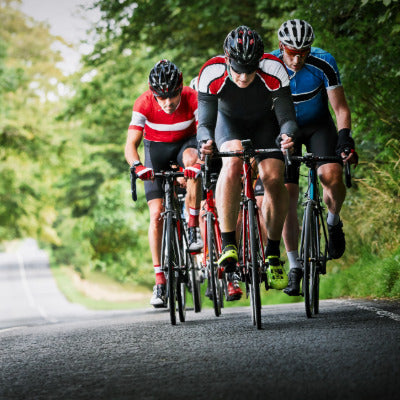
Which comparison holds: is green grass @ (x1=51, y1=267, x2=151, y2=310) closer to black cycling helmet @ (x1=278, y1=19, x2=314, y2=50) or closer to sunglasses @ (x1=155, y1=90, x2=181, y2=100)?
sunglasses @ (x1=155, y1=90, x2=181, y2=100)

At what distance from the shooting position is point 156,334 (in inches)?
245

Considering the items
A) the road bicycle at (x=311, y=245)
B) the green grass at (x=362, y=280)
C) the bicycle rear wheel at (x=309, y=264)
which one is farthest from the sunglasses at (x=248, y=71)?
the green grass at (x=362, y=280)

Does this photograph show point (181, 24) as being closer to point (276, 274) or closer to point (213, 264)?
point (213, 264)

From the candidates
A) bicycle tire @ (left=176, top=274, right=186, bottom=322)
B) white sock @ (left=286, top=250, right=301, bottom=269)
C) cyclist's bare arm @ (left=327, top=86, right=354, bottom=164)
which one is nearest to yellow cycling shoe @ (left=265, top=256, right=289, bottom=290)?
white sock @ (left=286, top=250, right=301, bottom=269)

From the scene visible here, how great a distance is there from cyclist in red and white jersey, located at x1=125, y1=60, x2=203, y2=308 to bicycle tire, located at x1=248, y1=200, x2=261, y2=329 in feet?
3.35

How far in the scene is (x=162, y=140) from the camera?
802 centimetres

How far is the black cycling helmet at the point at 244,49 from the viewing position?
605 cm

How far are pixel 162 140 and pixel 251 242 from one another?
7.46 ft

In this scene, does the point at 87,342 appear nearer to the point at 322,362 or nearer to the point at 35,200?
the point at 322,362

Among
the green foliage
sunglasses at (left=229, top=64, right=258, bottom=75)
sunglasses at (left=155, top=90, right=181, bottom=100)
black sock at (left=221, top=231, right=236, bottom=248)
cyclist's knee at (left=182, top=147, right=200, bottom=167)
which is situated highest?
the green foliage

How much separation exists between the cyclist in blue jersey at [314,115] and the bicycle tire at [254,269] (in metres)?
0.88

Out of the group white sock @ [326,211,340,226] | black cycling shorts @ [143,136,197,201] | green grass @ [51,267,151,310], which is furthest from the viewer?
green grass @ [51,267,151,310]

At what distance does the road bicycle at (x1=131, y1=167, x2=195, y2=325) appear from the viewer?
22.9 ft

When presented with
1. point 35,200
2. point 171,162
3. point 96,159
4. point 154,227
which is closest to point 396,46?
point 171,162
